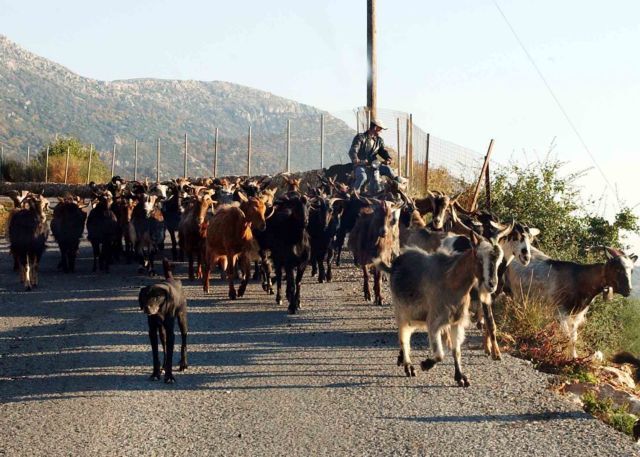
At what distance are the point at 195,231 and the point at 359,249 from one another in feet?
11.8

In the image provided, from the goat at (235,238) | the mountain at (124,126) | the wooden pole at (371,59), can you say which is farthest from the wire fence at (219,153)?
the goat at (235,238)

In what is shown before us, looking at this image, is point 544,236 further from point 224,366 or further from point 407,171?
point 224,366

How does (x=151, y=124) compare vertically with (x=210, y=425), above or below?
above

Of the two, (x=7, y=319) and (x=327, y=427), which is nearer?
(x=327, y=427)

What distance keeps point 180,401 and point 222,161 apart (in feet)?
369

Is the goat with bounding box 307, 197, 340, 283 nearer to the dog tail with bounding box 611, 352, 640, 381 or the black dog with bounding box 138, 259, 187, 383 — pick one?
the dog tail with bounding box 611, 352, 640, 381

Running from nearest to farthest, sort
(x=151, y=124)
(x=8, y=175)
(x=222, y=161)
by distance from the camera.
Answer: (x=8, y=175) → (x=222, y=161) → (x=151, y=124)

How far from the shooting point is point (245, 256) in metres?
16.6

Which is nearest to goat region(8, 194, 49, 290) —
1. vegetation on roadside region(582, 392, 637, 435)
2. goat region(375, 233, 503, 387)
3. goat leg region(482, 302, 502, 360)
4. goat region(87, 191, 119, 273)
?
goat region(87, 191, 119, 273)

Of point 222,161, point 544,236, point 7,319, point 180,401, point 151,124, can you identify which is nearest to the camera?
point 180,401

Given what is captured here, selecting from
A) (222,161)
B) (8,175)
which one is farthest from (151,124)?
(8,175)

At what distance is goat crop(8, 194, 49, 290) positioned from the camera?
A: 18.2m

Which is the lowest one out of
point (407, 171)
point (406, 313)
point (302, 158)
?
point (406, 313)

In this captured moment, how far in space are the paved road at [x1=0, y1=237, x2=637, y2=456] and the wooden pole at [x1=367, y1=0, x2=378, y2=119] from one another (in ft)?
44.9
